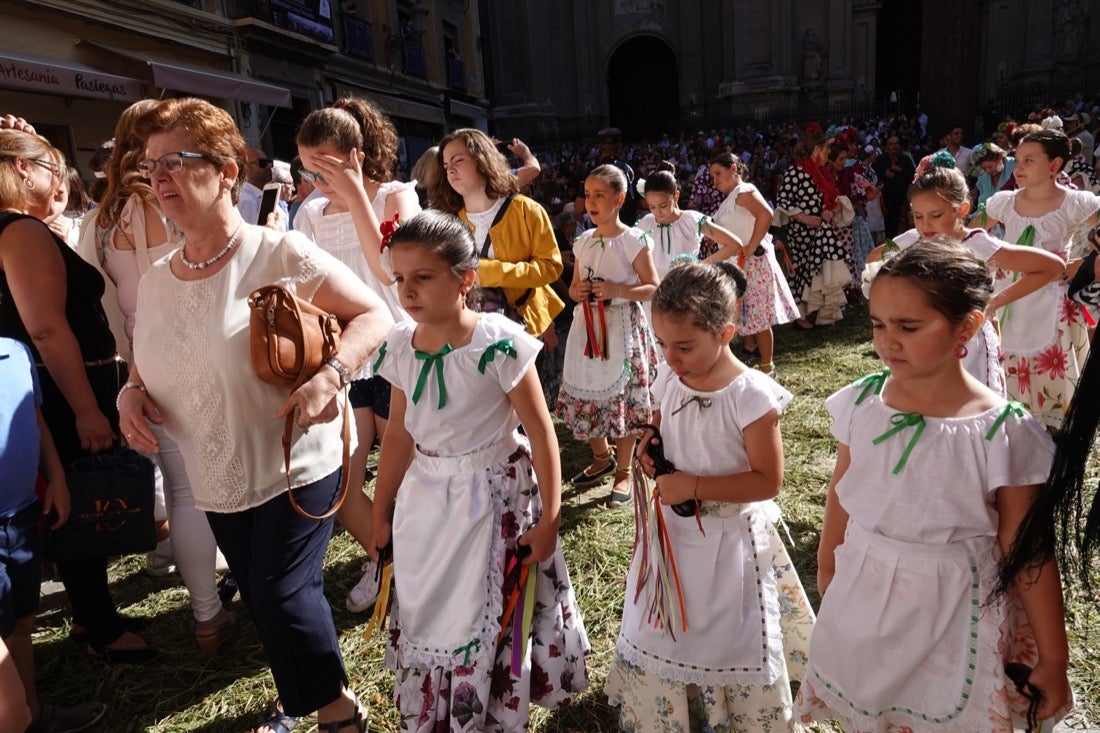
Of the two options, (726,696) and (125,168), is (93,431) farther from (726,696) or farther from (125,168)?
(726,696)

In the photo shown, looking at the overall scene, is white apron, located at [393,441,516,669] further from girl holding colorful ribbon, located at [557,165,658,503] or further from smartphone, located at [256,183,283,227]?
girl holding colorful ribbon, located at [557,165,658,503]

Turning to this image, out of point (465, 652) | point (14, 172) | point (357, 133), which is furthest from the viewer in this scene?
point (357, 133)

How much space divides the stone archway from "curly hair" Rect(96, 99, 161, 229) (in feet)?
96.7

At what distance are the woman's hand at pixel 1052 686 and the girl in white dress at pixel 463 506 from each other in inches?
48.2

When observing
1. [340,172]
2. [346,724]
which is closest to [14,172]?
[340,172]

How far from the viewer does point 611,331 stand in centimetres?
423

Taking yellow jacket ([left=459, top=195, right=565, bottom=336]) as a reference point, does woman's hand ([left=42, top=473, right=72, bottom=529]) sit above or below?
below

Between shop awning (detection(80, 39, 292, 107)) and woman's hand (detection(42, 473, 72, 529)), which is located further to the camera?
shop awning (detection(80, 39, 292, 107))

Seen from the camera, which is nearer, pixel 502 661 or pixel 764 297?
pixel 502 661

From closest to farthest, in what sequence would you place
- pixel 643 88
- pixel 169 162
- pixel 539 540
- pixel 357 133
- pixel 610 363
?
1. pixel 169 162
2. pixel 539 540
3. pixel 357 133
4. pixel 610 363
5. pixel 643 88

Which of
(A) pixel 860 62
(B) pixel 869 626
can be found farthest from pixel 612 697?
(A) pixel 860 62

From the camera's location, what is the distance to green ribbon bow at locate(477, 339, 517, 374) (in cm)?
212

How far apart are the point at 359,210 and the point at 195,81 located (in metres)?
12.3

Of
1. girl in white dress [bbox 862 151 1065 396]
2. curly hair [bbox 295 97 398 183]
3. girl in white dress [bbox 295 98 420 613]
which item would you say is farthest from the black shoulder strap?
girl in white dress [bbox 862 151 1065 396]
